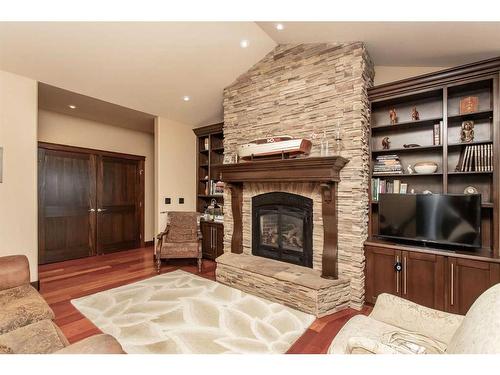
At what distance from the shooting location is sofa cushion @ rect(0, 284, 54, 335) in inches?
58.1

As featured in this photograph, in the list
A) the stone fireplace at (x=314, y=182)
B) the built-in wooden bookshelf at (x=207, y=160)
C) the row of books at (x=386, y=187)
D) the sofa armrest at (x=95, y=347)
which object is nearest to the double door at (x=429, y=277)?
the stone fireplace at (x=314, y=182)


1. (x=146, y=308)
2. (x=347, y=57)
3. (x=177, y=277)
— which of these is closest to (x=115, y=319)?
(x=146, y=308)

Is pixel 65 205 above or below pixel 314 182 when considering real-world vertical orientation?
below

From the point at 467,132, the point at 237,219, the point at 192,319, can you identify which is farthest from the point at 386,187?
the point at 192,319

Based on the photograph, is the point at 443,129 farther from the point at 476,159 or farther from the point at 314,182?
the point at 314,182

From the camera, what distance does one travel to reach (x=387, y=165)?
2789mm

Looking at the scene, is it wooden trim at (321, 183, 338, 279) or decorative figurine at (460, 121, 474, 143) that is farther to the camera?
wooden trim at (321, 183, 338, 279)

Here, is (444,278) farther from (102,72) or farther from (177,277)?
(102,72)

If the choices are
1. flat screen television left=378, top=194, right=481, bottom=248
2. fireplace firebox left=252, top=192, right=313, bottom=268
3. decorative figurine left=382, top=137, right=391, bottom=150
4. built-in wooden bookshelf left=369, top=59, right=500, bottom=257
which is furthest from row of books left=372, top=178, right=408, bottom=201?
fireplace firebox left=252, top=192, right=313, bottom=268

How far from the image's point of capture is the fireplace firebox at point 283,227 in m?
3.03

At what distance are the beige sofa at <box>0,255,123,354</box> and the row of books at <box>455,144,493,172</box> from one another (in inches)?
123

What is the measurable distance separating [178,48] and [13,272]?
8.65 ft

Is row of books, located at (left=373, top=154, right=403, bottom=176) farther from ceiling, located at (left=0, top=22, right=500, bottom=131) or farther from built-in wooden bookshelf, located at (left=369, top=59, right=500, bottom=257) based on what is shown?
ceiling, located at (left=0, top=22, right=500, bottom=131)
